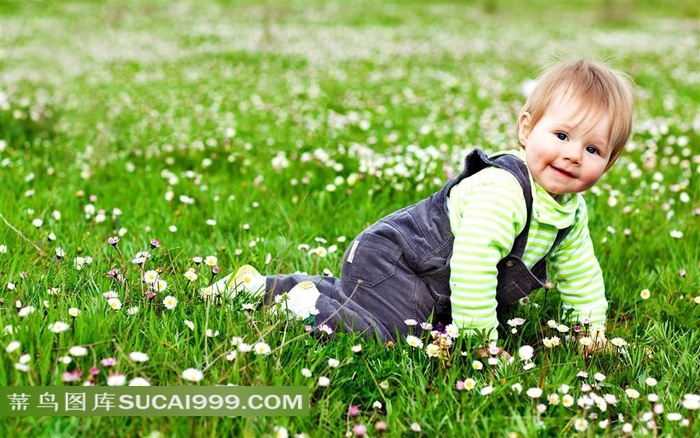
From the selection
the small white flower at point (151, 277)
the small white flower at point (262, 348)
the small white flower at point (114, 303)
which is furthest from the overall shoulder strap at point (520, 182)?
the small white flower at point (114, 303)

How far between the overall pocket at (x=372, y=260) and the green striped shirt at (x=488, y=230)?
349mm

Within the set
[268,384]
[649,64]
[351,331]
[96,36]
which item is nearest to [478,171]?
[351,331]

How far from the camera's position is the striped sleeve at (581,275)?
12.3 feet

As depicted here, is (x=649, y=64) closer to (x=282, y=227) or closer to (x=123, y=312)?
(x=282, y=227)

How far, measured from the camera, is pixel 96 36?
825 inches

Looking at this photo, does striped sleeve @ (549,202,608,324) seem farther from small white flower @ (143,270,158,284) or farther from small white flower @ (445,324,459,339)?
small white flower @ (143,270,158,284)

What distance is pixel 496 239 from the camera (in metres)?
3.28

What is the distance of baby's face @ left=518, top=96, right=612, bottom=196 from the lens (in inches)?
130

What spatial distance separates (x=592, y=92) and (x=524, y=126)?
0.39m

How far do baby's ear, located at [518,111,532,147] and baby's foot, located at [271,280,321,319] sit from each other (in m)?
1.33

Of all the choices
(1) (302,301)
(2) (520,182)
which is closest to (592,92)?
(2) (520,182)

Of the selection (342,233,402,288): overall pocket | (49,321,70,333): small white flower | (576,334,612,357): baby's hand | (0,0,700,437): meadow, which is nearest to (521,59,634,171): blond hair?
(0,0,700,437): meadow

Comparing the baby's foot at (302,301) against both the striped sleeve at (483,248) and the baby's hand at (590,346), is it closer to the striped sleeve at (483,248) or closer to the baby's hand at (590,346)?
the striped sleeve at (483,248)

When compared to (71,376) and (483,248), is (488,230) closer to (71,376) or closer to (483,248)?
(483,248)
